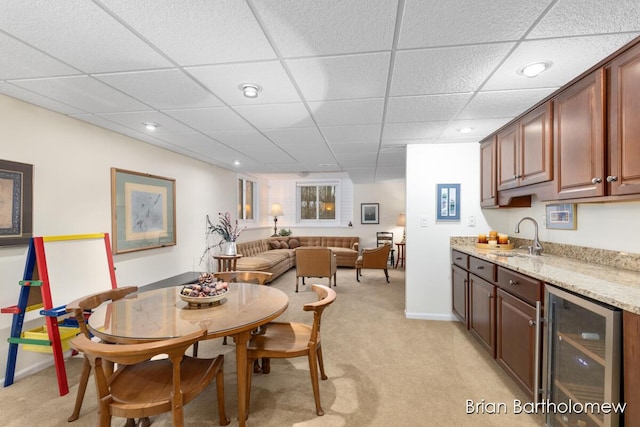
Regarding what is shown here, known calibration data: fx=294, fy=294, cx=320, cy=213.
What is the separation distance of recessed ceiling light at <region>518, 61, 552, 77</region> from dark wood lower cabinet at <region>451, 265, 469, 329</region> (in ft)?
6.58

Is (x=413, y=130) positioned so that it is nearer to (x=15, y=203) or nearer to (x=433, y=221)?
(x=433, y=221)

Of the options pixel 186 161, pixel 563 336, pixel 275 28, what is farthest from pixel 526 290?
pixel 186 161

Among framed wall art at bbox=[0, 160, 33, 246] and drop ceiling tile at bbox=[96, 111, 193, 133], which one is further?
drop ceiling tile at bbox=[96, 111, 193, 133]

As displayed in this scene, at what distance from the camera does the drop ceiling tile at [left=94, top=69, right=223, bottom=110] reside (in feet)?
6.39

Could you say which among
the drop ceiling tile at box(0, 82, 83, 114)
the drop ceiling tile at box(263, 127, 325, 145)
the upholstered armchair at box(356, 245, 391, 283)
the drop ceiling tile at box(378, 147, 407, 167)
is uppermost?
the drop ceiling tile at box(0, 82, 83, 114)

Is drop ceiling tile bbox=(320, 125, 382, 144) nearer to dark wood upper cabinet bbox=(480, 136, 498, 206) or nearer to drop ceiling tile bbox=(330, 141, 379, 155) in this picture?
drop ceiling tile bbox=(330, 141, 379, 155)

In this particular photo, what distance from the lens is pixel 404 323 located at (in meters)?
3.70

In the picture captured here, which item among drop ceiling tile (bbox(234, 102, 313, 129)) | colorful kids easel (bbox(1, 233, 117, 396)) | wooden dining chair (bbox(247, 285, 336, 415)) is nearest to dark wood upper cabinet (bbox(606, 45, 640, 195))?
wooden dining chair (bbox(247, 285, 336, 415))

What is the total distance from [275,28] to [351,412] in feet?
7.83

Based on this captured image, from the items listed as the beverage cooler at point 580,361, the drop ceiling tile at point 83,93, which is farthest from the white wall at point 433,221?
the drop ceiling tile at point 83,93

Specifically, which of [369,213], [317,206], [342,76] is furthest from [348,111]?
[317,206]

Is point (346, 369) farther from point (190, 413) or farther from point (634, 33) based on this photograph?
point (634, 33)

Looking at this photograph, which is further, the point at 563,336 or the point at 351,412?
the point at 351,412

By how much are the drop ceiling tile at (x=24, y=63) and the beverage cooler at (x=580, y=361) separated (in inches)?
129
